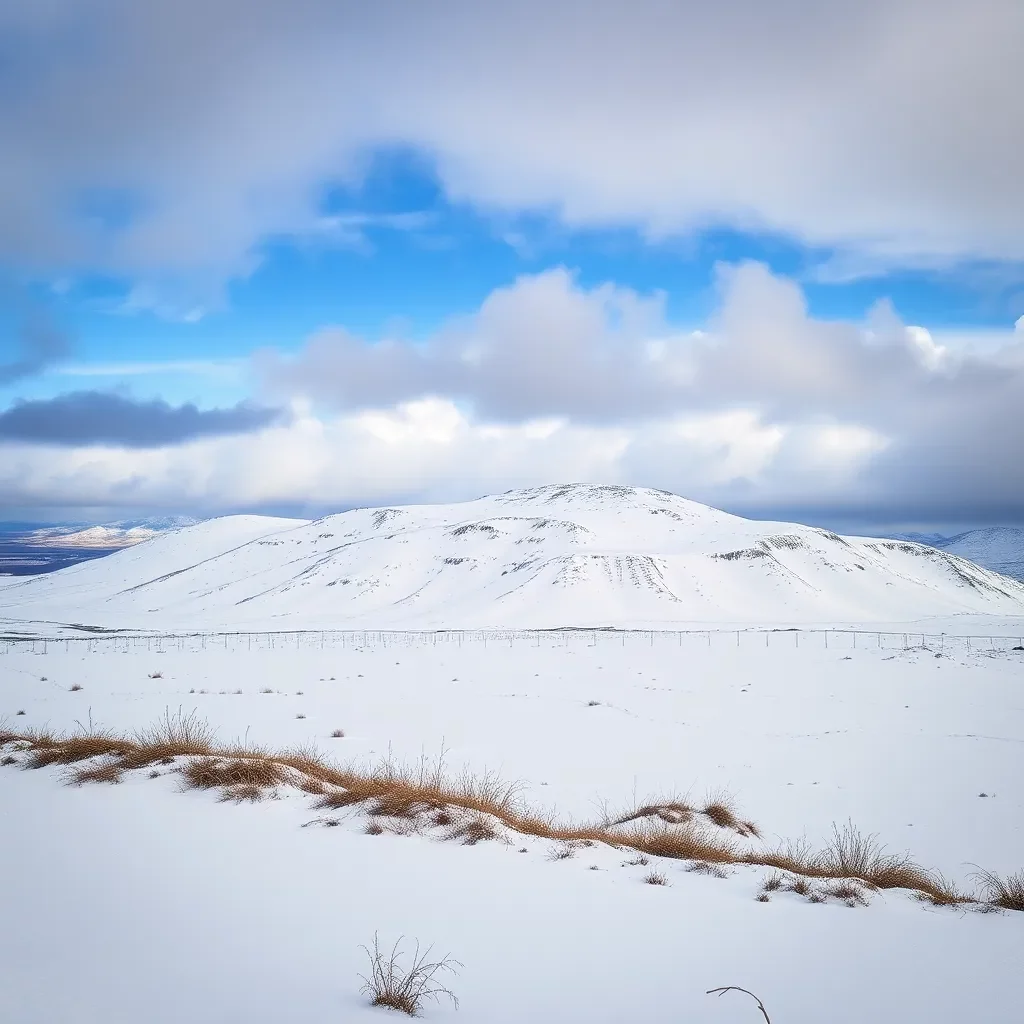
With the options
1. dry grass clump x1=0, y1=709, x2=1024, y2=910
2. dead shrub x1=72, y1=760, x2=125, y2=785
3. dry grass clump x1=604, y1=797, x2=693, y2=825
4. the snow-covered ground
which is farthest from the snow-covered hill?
dead shrub x1=72, y1=760, x2=125, y2=785

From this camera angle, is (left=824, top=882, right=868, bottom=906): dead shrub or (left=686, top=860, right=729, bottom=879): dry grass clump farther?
(left=686, top=860, right=729, bottom=879): dry grass clump

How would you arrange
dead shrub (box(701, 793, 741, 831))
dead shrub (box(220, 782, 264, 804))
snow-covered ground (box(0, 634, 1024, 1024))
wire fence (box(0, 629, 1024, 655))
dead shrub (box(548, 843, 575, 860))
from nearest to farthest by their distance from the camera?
snow-covered ground (box(0, 634, 1024, 1024)), dead shrub (box(548, 843, 575, 860)), dead shrub (box(220, 782, 264, 804)), dead shrub (box(701, 793, 741, 831)), wire fence (box(0, 629, 1024, 655))

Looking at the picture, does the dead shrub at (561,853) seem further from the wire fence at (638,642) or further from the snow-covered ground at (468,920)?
the wire fence at (638,642)

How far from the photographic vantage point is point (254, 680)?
109 feet

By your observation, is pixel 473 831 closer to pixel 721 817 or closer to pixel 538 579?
pixel 721 817

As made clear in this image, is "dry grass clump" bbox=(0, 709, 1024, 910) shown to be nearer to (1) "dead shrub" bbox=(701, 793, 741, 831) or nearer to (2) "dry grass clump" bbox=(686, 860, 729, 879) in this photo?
(2) "dry grass clump" bbox=(686, 860, 729, 879)

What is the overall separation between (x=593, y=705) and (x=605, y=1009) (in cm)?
2261

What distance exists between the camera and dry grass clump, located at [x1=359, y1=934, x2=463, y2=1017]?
4.03m

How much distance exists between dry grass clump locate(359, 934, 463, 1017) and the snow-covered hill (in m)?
75.7

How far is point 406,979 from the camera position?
421 centimetres

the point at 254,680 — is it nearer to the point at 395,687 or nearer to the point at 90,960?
the point at 395,687

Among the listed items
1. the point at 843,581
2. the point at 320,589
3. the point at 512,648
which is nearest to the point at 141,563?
the point at 320,589

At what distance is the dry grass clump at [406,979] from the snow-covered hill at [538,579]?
75675 mm

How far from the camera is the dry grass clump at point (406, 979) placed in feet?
13.2
